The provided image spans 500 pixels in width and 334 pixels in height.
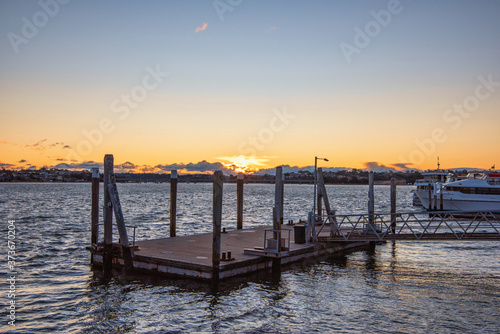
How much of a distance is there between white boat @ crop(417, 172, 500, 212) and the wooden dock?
118 ft

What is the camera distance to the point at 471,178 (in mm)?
54312

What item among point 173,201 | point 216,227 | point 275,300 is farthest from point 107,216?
point 275,300

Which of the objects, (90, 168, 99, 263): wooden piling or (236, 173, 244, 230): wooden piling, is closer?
(90, 168, 99, 263): wooden piling

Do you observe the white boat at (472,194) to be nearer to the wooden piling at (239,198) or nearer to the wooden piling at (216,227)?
the wooden piling at (239,198)

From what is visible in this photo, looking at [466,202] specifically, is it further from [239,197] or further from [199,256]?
[199,256]

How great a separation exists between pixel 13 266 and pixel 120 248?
622cm

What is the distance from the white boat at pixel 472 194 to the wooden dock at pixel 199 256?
3605 cm

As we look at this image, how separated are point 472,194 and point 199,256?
145 feet

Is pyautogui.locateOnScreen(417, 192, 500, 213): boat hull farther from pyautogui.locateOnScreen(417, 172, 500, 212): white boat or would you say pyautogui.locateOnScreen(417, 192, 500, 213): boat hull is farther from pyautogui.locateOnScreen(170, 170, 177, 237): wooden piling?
pyautogui.locateOnScreen(170, 170, 177, 237): wooden piling

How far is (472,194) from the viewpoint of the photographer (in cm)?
5191

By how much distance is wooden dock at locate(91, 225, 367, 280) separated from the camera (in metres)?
16.0

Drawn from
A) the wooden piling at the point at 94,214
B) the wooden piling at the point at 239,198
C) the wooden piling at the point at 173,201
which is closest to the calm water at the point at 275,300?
the wooden piling at the point at 94,214

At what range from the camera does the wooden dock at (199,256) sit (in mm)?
15992

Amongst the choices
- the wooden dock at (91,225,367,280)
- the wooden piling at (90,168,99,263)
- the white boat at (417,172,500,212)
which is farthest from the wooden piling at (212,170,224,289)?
the white boat at (417,172,500,212)
